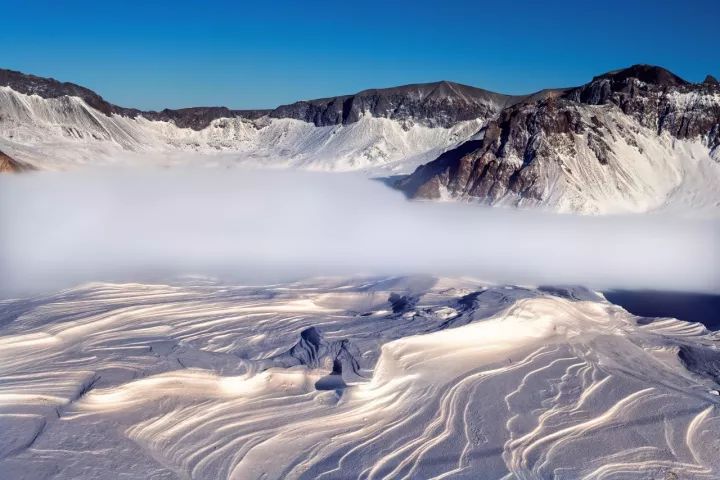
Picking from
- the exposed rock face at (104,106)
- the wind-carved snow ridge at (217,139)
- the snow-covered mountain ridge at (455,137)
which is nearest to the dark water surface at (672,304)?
the snow-covered mountain ridge at (455,137)

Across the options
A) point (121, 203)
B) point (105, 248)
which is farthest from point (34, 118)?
point (105, 248)

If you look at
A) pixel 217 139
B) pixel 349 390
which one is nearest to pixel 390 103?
pixel 217 139

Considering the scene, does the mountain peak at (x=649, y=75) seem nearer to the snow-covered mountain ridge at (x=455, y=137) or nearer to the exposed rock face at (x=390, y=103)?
the snow-covered mountain ridge at (x=455, y=137)

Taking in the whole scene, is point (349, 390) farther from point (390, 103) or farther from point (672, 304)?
point (390, 103)

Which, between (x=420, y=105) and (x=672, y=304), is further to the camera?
(x=420, y=105)

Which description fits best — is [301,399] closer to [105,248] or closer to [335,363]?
[335,363]

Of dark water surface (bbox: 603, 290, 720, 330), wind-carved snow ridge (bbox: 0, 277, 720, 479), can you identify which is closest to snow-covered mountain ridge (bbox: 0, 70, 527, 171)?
dark water surface (bbox: 603, 290, 720, 330)
